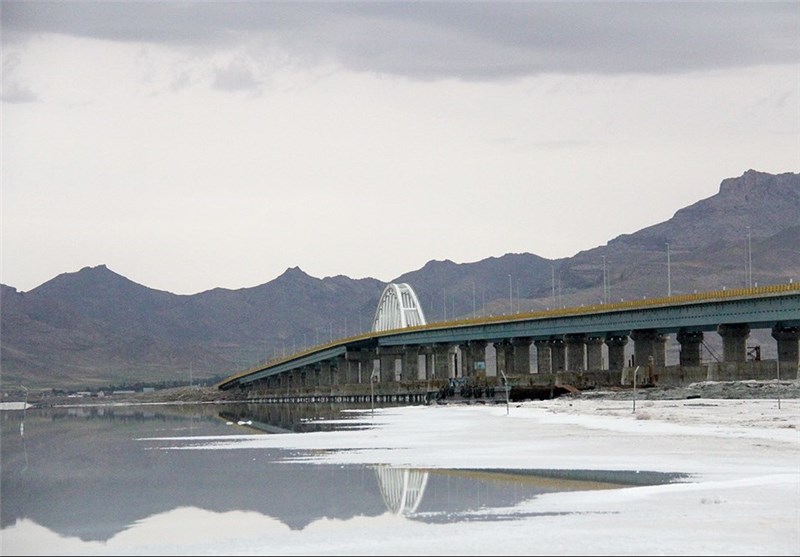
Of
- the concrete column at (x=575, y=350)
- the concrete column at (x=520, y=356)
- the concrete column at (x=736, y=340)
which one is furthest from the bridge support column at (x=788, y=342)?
the concrete column at (x=520, y=356)

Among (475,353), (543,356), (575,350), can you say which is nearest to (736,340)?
(575,350)

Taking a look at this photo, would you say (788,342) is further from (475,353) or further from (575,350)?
(475,353)

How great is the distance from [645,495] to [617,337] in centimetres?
12023

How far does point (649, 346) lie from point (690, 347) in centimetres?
618

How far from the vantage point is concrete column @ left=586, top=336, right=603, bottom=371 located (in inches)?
6122

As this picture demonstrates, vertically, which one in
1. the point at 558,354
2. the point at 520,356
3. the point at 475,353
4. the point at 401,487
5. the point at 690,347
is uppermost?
the point at 475,353

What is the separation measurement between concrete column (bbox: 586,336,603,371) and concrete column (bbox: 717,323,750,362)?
1233 inches

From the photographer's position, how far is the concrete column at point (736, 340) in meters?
123

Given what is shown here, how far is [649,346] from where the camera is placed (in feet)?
467

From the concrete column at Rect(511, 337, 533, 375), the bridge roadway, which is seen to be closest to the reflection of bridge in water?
the bridge roadway

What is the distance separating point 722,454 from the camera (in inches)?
1839

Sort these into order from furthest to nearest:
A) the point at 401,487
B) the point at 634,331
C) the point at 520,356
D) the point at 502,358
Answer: the point at 502,358 < the point at 520,356 < the point at 634,331 < the point at 401,487

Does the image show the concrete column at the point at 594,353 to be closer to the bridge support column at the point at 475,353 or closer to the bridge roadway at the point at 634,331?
the bridge roadway at the point at 634,331

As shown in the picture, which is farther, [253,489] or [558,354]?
[558,354]
